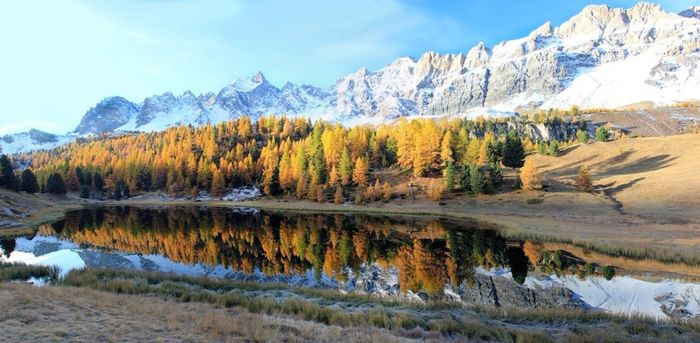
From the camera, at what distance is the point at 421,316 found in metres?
17.3

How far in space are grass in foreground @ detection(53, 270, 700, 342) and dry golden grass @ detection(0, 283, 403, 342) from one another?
158 centimetres

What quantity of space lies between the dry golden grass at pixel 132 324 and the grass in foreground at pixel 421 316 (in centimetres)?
158

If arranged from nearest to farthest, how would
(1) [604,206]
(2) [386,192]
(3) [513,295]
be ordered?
(3) [513,295] < (1) [604,206] < (2) [386,192]

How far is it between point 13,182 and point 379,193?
78933 mm

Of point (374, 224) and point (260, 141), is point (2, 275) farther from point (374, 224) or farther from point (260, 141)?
point (260, 141)

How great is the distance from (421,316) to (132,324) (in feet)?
36.6

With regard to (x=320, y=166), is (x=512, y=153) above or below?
above

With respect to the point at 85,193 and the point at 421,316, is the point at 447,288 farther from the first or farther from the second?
the point at 85,193

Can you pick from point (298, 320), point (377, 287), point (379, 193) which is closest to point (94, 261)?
point (377, 287)

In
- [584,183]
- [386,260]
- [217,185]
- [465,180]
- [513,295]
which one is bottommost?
[513,295]

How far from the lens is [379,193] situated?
87750mm

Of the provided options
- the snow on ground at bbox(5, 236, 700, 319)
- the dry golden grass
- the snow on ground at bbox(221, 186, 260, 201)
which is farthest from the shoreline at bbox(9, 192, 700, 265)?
the dry golden grass

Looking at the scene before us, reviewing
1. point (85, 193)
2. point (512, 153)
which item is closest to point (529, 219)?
point (512, 153)

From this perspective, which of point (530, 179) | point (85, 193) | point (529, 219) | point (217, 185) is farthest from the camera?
point (85, 193)
